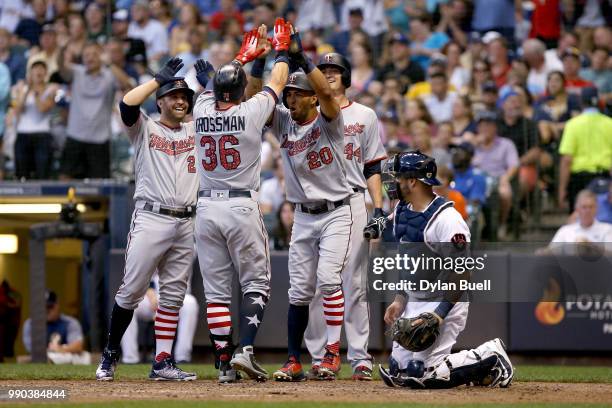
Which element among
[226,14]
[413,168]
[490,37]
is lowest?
[413,168]

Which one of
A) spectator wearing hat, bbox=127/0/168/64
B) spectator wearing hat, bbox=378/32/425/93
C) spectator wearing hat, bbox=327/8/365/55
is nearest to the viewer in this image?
spectator wearing hat, bbox=378/32/425/93

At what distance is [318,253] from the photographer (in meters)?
7.88

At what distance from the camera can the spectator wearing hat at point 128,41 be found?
46.1 feet

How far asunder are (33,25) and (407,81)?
191 inches

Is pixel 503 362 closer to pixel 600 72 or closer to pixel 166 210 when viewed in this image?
pixel 166 210

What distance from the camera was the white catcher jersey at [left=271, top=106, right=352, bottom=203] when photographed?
25.4 feet

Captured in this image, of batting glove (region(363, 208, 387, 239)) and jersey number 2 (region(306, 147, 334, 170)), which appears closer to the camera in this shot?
batting glove (region(363, 208, 387, 239))

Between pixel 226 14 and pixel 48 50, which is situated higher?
pixel 226 14

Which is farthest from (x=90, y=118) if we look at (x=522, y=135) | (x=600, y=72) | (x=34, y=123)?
(x=600, y=72)

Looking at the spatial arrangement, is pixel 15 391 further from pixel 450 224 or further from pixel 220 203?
pixel 450 224

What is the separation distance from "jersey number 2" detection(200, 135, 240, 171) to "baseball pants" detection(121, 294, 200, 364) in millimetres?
4164

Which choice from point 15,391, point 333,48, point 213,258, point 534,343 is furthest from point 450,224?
point 333,48

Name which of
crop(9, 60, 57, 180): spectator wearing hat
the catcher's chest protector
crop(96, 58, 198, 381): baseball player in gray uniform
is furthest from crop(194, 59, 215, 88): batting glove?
crop(9, 60, 57, 180): spectator wearing hat

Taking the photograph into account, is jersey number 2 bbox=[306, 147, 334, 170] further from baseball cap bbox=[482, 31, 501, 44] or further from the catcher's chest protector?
baseball cap bbox=[482, 31, 501, 44]
